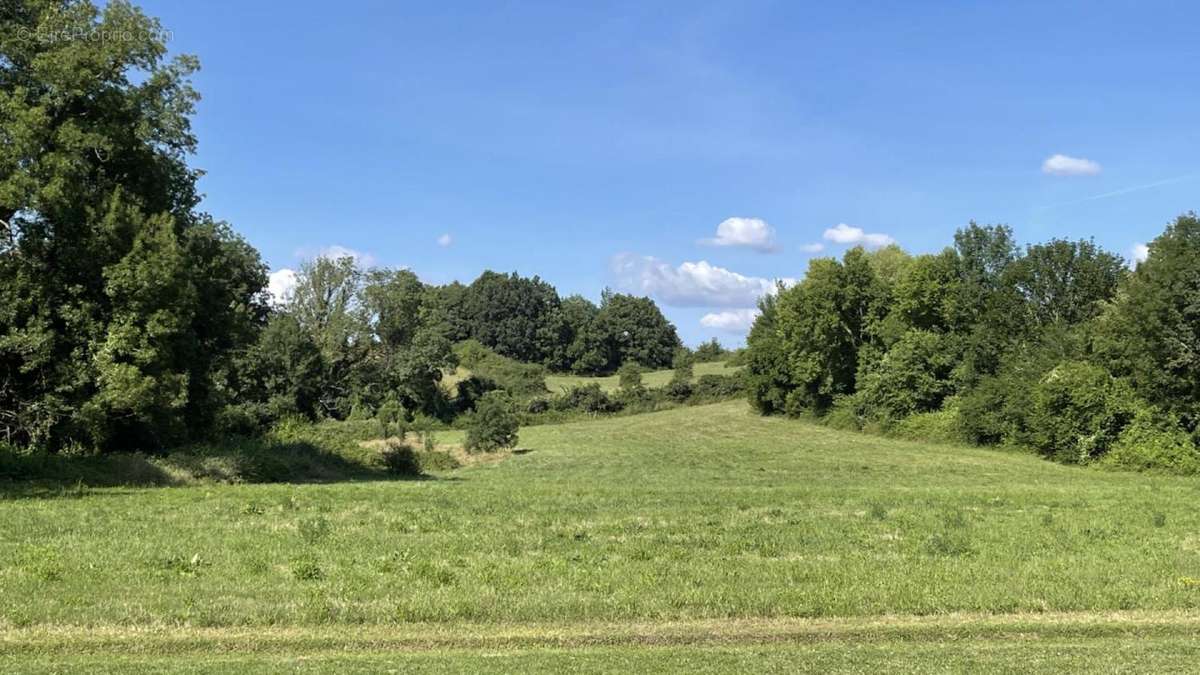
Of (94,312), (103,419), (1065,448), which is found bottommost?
(1065,448)

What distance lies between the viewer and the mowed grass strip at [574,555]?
377 inches

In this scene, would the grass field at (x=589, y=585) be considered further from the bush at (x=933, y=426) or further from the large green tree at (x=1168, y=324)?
the bush at (x=933, y=426)

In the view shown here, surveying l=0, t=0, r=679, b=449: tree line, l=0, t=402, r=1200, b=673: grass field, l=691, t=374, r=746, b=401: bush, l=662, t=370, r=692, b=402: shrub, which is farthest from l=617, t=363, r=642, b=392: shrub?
l=0, t=402, r=1200, b=673: grass field

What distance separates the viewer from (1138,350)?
43.7 m

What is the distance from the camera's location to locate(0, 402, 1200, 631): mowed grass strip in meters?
9.58

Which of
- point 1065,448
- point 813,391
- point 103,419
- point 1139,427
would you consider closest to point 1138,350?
point 1139,427

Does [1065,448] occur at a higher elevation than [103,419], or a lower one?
lower

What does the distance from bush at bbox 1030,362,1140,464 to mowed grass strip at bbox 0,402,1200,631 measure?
2512cm

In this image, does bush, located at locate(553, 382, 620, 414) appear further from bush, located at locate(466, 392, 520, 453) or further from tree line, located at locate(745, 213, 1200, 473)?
bush, located at locate(466, 392, 520, 453)

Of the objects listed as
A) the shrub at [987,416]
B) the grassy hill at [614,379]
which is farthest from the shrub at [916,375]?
the grassy hill at [614,379]

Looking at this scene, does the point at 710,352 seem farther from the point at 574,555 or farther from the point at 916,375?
the point at 574,555

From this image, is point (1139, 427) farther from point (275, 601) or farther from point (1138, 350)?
point (275, 601)

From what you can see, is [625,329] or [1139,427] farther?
[625,329]

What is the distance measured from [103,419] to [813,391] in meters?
63.6
